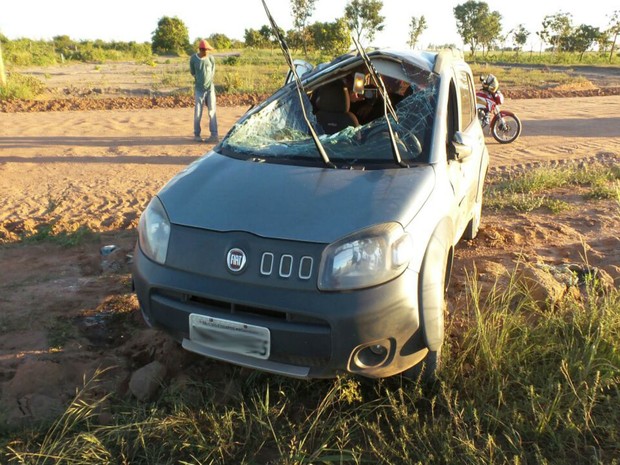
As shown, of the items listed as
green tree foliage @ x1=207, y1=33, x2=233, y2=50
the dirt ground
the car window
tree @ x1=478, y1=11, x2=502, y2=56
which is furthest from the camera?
green tree foliage @ x1=207, y1=33, x2=233, y2=50

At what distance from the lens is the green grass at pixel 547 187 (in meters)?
5.88

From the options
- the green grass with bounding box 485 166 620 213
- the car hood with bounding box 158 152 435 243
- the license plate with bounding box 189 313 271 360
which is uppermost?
the car hood with bounding box 158 152 435 243

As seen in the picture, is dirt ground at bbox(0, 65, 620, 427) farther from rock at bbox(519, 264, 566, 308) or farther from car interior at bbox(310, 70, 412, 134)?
car interior at bbox(310, 70, 412, 134)

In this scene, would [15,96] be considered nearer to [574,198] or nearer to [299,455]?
[574,198]

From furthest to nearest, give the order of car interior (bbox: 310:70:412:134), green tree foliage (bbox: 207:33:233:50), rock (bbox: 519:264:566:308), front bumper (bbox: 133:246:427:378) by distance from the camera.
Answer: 1. green tree foliage (bbox: 207:33:233:50)
2. car interior (bbox: 310:70:412:134)
3. rock (bbox: 519:264:566:308)
4. front bumper (bbox: 133:246:427:378)

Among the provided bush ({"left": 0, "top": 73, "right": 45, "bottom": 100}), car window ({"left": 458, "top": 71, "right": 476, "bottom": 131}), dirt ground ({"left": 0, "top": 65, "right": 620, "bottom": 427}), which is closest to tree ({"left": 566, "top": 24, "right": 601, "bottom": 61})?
dirt ground ({"left": 0, "top": 65, "right": 620, "bottom": 427})

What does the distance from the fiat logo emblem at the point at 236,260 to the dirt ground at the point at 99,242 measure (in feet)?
2.87

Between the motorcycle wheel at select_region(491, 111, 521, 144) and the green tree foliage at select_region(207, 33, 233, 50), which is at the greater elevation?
the green tree foliage at select_region(207, 33, 233, 50)

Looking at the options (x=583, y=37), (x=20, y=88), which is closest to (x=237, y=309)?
(x=20, y=88)

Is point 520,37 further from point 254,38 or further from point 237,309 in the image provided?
point 237,309

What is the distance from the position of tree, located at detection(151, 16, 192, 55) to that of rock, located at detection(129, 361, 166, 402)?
185 feet

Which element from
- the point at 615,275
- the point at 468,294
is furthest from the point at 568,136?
the point at 468,294

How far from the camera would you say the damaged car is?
222 centimetres

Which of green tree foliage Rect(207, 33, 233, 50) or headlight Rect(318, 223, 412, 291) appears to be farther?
green tree foliage Rect(207, 33, 233, 50)
